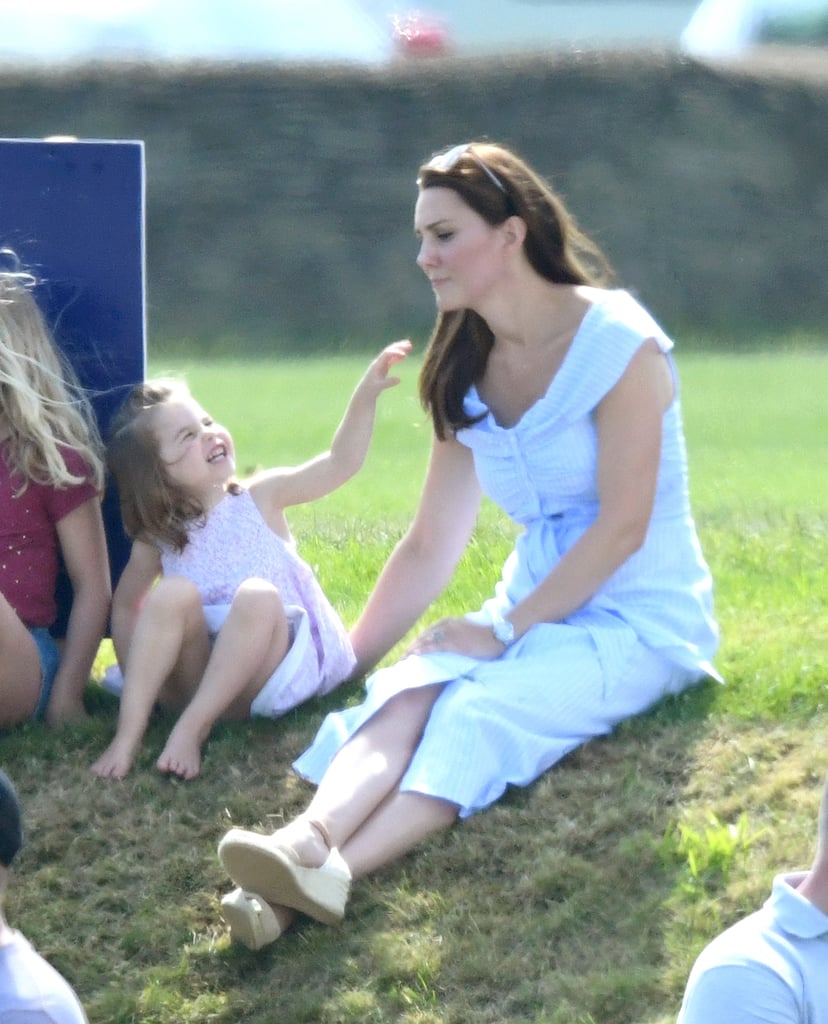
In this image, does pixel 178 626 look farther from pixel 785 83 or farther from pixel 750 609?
pixel 785 83

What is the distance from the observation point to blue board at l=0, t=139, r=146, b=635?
4871 mm

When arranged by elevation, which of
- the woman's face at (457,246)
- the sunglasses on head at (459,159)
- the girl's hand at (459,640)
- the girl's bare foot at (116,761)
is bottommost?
the girl's bare foot at (116,761)

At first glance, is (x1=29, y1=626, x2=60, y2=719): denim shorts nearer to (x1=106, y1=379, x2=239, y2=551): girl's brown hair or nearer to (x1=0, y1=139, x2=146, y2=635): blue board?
(x1=0, y1=139, x2=146, y2=635): blue board

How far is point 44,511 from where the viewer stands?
467cm

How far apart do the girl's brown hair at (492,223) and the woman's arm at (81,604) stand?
0.94 m

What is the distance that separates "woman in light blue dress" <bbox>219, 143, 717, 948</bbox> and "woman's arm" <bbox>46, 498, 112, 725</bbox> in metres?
0.78

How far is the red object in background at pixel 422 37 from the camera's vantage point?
22636mm

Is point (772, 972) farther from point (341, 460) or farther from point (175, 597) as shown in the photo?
point (341, 460)

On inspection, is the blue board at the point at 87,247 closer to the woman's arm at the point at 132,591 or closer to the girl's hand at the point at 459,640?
the woman's arm at the point at 132,591

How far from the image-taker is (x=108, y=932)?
388 cm

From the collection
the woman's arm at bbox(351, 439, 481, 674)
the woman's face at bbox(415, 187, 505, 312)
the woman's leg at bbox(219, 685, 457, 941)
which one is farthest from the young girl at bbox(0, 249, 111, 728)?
the woman's face at bbox(415, 187, 505, 312)

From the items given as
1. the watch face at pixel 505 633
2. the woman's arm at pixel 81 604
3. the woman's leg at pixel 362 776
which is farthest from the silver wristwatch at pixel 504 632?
the woman's arm at pixel 81 604

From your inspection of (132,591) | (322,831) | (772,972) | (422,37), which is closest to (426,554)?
(132,591)

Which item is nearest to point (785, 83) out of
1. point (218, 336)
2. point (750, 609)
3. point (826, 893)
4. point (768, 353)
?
point (768, 353)
